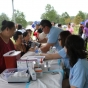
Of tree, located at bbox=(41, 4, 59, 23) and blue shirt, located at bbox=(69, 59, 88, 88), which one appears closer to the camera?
blue shirt, located at bbox=(69, 59, 88, 88)

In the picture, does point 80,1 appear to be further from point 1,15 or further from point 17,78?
point 17,78

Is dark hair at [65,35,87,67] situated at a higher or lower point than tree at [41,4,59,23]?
lower

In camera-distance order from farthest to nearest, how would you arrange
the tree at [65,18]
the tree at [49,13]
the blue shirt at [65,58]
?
the tree at [65,18] → the tree at [49,13] → the blue shirt at [65,58]

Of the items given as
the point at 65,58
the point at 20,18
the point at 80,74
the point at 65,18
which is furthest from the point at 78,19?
the point at 80,74

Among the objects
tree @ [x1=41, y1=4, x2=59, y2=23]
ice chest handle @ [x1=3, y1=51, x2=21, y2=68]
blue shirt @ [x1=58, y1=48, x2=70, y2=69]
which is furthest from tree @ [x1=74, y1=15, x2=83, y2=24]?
ice chest handle @ [x1=3, y1=51, x2=21, y2=68]

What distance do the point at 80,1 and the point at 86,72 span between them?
505cm

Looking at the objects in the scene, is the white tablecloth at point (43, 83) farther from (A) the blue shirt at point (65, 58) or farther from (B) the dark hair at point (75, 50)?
(A) the blue shirt at point (65, 58)

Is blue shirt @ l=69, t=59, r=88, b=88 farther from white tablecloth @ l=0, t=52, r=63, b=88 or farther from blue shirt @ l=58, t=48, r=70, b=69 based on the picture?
blue shirt @ l=58, t=48, r=70, b=69

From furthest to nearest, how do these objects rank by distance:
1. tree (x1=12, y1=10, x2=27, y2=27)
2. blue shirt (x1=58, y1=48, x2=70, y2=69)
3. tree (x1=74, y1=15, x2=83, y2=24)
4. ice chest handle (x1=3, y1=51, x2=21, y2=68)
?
tree (x1=74, y1=15, x2=83, y2=24)
tree (x1=12, y1=10, x2=27, y2=27)
blue shirt (x1=58, y1=48, x2=70, y2=69)
ice chest handle (x1=3, y1=51, x2=21, y2=68)

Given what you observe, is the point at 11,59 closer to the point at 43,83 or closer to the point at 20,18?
the point at 43,83

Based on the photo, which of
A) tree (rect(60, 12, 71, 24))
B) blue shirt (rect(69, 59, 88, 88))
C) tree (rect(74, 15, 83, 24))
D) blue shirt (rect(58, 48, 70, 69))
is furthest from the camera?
tree (rect(74, 15, 83, 24))

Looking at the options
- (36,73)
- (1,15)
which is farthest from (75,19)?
(36,73)

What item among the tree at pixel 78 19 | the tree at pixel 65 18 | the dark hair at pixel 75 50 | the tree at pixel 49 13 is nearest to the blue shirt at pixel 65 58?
the dark hair at pixel 75 50

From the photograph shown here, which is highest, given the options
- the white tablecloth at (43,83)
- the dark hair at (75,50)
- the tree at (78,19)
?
the tree at (78,19)
